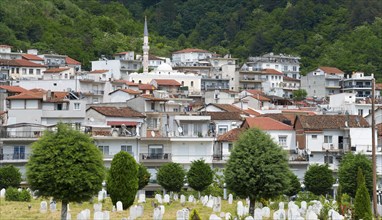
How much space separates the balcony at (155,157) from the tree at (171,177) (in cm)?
530

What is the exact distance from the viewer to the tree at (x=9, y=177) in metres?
48.5

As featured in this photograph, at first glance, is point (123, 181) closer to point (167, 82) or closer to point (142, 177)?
point (142, 177)

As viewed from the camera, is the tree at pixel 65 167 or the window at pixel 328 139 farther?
the window at pixel 328 139

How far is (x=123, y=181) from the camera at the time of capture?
41062 mm

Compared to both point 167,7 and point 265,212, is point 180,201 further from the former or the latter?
point 167,7

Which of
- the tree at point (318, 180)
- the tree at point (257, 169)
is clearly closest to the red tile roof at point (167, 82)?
the tree at point (318, 180)

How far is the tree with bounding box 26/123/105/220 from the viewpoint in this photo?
120 feet

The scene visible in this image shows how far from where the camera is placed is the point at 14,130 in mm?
54344

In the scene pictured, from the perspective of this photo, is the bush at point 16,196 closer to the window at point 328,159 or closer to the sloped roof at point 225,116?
the window at point 328,159

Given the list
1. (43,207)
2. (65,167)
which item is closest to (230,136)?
(43,207)

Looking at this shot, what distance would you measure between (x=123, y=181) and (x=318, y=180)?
15026 millimetres

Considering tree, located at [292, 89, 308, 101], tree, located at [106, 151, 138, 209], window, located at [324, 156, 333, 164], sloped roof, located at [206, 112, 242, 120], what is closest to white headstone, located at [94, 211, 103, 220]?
tree, located at [106, 151, 138, 209]

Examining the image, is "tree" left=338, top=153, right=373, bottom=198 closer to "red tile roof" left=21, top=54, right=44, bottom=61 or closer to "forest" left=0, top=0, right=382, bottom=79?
"red tile roof" left=21, top=54, right=44, bottom=61

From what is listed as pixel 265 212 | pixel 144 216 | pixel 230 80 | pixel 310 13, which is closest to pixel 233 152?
pixel 265 212
